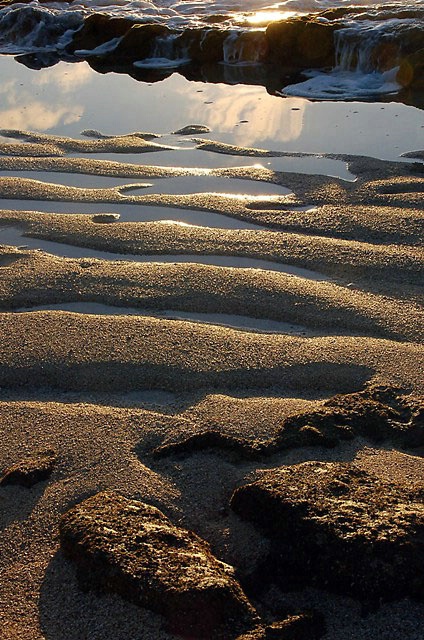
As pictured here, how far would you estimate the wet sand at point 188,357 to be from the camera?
1.97 m

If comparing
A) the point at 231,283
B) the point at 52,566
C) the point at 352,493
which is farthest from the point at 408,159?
the point at 52,566

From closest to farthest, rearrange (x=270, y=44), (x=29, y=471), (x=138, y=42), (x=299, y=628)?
(x=299, y=628) → (x=29, y=471) → (x=270, y=44) → (x=138, y=42)

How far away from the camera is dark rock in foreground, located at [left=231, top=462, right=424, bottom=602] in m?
1.79

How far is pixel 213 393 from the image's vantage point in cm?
274

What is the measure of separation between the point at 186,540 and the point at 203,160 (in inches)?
157

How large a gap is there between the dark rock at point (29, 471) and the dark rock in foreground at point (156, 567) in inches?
11.1

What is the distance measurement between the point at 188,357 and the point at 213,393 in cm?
25

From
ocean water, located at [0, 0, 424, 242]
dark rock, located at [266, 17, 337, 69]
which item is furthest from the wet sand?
dark rock, located at [266, 17, 337, 69]

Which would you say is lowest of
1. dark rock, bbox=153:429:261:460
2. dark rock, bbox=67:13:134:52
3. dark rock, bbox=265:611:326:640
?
dark rock, bbox=265:611:326:640

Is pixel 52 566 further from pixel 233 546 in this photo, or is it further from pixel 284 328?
pixel 284 328

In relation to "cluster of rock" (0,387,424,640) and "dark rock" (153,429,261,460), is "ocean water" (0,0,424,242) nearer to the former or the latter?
"dark rock" (153,429,261,460)

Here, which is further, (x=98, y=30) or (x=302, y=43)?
(x=98, y=30)

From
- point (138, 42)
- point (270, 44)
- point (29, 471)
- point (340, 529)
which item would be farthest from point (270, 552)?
point (138, 42)

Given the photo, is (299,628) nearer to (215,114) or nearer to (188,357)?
(188,357)
